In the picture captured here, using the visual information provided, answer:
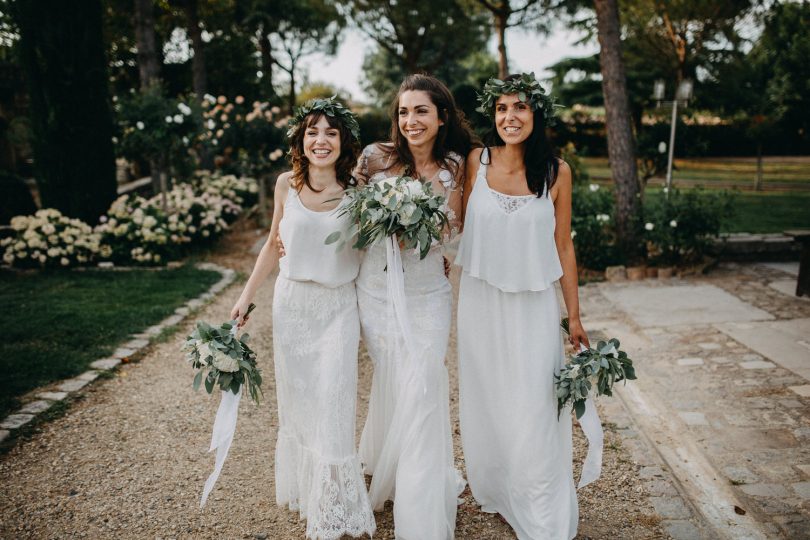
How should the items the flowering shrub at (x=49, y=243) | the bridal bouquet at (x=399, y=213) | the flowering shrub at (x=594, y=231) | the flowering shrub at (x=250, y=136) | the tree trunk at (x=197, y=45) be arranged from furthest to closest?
the tree trunk at (x=197, y=45), the flowering shrub at (x=250, y=136), the flowering shrub at (x=49, y=243), the flowering shrub at (x=594, y=231), the bridal bouquet at (x=399, y=213)

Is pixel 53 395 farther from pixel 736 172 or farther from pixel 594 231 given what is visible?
pixel 736 172

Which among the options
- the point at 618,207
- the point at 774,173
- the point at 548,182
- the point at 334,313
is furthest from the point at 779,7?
the point at 774,173

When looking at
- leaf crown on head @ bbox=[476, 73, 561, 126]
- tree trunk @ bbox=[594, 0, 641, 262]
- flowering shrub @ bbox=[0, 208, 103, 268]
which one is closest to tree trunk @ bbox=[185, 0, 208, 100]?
flowering shrub @ bbox=[0, 208, 103, 268]

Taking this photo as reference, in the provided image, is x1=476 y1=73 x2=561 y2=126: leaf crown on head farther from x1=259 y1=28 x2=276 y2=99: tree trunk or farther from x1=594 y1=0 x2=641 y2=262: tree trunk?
x1=259 y1=28 x2=276 y2=99: tree trunk

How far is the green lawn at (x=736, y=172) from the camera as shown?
17891 mm

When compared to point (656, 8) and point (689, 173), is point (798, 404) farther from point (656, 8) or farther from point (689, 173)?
point (656, 8)

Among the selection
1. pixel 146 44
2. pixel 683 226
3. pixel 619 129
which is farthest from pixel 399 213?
pixel 146 44

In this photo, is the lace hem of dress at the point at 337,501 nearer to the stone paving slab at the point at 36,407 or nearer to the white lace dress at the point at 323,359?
the white lace dress at the point at 323,359

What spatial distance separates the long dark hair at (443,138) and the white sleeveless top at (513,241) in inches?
12.0

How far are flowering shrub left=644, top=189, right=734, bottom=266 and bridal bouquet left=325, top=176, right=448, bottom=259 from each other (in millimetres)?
5817

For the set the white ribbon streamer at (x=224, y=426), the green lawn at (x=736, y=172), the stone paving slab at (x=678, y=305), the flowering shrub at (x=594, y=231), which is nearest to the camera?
the white ribbon streamer at (x=224, y=426)

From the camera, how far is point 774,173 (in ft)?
66.5

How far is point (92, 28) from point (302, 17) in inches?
597

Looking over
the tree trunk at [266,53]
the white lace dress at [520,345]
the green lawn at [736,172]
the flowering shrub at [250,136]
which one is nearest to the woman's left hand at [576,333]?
the white lace dress at [520,345]
